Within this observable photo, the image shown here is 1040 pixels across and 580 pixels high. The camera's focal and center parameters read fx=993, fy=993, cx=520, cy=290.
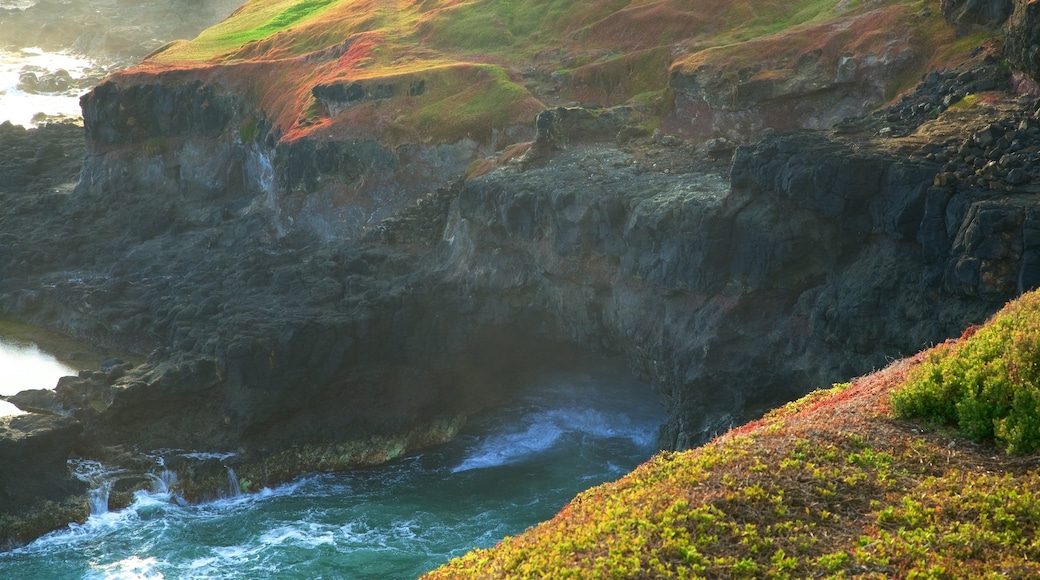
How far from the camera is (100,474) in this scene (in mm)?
41562

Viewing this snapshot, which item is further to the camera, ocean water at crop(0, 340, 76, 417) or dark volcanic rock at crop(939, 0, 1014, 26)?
ocean water at crop(0, 340, 76, 417)

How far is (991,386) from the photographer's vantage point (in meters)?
17.2

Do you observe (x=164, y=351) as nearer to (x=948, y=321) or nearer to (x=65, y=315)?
(x=65, y=315)

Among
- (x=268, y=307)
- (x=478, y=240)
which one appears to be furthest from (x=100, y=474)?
(x=478, y=240)

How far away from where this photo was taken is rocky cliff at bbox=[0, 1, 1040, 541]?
34062mm

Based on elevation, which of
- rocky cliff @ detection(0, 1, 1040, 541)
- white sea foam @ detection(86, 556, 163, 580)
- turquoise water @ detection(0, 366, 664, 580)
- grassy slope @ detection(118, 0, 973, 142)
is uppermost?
grassy slope @ detection(118, 0, 973, 142)

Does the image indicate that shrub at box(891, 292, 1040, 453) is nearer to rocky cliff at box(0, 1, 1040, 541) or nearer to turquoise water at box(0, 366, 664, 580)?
rocky cliff at box(0, 1, 1040, 541)

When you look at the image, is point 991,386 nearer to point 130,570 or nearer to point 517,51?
point 130,570

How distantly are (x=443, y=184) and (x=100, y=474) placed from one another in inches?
901

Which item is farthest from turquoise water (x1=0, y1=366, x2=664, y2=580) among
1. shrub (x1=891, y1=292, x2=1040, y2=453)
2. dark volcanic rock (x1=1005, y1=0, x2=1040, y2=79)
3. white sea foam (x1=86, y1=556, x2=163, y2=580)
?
dark volcanic rock (x1=1005, y1=0, x2=1040, y2=79)

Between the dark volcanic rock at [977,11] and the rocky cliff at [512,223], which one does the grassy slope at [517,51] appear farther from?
the dark volcanic rock at [977,11]

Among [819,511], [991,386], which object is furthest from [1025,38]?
[819,511]

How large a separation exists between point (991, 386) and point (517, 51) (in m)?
52.3

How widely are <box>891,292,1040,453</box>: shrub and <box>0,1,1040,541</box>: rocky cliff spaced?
11094mm
